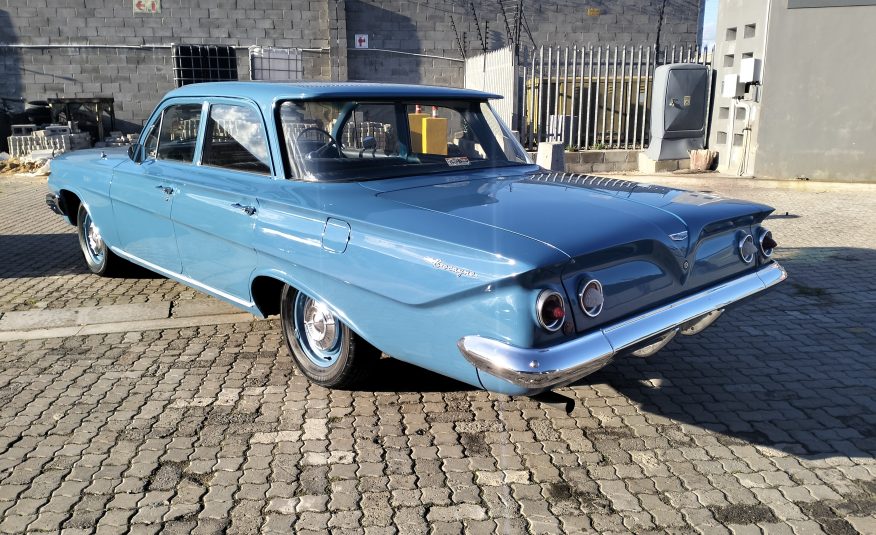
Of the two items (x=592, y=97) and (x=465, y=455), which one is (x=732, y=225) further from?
(x=592, y=97)

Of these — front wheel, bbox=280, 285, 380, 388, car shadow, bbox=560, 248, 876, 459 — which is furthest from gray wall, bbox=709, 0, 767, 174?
front wheel, bbox=280, 285, 380, 388

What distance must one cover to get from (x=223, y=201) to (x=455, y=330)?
1850 mm

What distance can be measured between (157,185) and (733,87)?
1038cm

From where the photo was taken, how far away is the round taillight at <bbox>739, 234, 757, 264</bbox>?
3.85 m

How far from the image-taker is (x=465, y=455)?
11.3ft

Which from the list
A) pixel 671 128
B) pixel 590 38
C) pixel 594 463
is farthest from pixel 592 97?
pixel 594 463

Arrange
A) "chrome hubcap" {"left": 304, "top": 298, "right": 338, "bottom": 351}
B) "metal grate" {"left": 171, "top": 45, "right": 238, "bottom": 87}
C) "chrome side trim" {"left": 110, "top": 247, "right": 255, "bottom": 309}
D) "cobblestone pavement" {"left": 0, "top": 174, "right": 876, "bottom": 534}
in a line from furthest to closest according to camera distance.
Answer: "metal grate" {"left": 171, "top": 45, "right": 238, "bottom": 87} < "chrome side trim" {"left": 110, "top": 247, "right": 255, "bottom": 309} < "chrome hubcap" {"left": 304, "top": 298, "right": 338, "bottom": 351} < "cobblestone pavement" {"left": 0, "top": 174, "right": 876, "bottom": 534}

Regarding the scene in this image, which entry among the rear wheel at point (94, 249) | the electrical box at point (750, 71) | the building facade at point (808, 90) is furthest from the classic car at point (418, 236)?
the building facade at point (808, 90)

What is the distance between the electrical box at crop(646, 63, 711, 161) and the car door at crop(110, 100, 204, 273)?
389 inches

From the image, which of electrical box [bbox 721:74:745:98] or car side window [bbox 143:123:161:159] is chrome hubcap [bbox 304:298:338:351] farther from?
electrical box [bbox 721:74:745:98]

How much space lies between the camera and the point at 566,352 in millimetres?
2926

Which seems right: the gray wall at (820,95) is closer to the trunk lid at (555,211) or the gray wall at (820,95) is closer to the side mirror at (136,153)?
the trunk lid at (555,211)

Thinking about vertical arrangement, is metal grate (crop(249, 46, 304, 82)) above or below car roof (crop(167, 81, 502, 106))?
above

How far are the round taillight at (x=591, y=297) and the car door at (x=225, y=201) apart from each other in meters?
1.87
